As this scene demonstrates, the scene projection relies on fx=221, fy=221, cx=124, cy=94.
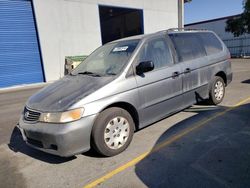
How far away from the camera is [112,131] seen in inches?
134

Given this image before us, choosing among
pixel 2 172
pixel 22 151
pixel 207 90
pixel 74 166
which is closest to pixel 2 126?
pixel 22 151

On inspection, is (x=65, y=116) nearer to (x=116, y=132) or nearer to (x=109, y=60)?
(x=116, y=132)

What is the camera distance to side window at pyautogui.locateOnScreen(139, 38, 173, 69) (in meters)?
4.00

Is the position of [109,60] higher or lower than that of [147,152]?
higher

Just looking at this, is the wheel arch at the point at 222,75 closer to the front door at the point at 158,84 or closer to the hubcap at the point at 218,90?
the hubcap at the point at 218,90

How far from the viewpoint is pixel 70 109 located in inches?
119

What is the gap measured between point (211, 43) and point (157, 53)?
2073 mm

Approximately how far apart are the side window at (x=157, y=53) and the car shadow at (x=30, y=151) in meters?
2.15

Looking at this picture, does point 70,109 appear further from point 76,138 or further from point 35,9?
point 35,9

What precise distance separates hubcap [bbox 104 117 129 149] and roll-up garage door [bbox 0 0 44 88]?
11543 mm

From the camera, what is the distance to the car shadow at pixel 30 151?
3.52 metres

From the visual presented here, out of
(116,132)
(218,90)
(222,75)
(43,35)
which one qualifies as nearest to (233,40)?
(43,35)

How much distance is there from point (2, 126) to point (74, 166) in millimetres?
3218

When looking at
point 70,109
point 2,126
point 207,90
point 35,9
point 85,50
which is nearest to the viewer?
point 70,109
